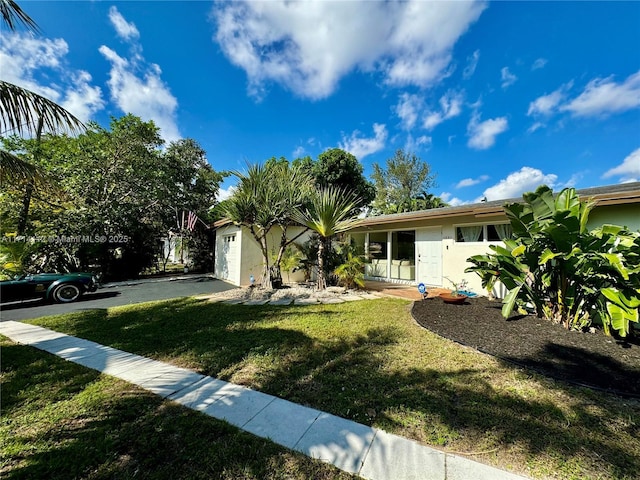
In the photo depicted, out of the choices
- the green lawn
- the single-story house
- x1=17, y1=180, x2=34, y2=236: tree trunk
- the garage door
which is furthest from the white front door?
x1=17, y1=180, x2=34, y2=236: tree trunk

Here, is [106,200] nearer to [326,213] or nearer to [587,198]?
[326,213]

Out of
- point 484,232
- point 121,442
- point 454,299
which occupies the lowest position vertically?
point 121,442

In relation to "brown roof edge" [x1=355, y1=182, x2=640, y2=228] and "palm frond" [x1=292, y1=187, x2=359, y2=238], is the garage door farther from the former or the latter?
"brown roof edge" [x1=355, y1=182, x2=640, y2=228]

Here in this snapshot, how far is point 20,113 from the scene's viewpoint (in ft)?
13.5

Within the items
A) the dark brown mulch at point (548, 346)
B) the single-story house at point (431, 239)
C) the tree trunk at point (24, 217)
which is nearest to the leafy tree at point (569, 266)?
the dark brown mulch at point (548, 346)

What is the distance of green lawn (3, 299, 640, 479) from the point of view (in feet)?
6.86

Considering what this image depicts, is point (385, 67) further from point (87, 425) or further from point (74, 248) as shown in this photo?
point (74, 248)

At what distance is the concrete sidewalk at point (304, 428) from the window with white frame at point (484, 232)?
25.7 ft

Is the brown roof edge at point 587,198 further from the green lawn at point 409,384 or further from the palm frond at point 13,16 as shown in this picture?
the palm frond at point 13,16

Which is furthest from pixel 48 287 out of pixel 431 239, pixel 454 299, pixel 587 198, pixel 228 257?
pixel 587 198

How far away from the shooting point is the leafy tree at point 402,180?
85.9 ft

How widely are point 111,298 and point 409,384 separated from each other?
1033 cm

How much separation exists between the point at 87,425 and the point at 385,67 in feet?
41.9

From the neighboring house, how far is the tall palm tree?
22.5 feet
